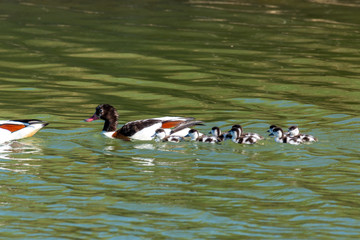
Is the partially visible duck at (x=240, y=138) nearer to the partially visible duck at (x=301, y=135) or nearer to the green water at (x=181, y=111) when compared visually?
the green water at (x=181, y=111)

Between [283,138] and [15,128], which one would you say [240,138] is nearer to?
[283,138]

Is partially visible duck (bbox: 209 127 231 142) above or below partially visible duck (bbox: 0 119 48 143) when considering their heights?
above

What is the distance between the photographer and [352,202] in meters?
8.82

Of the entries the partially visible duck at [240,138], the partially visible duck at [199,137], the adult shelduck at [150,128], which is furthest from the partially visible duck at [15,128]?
the partially visible duck at [240,138]

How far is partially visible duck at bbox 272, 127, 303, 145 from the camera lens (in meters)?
11.3

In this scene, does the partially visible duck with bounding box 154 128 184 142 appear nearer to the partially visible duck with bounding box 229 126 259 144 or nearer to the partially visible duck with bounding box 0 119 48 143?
the partially visible duck with bounding box 229 126 259 144

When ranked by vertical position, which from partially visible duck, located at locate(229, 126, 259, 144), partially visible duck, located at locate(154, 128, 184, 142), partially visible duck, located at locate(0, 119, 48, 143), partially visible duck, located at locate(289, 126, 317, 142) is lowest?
partially visible duck, located at locate(0, 119, 48, 143)

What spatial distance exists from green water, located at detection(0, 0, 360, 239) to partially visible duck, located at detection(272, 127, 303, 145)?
0.41ft

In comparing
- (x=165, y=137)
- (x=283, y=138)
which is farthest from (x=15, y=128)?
(x=283, y=138)

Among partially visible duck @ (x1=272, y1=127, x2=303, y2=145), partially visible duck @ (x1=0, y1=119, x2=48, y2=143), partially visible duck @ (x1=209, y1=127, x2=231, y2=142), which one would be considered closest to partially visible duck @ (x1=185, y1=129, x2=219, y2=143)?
partially visible duck @ (x1=209, y1=127, x2=231, y2=142)

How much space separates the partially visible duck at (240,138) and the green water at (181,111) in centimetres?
16

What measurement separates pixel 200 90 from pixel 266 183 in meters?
6.60

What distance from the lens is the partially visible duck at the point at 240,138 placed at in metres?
11.4

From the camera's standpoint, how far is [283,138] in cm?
1141
